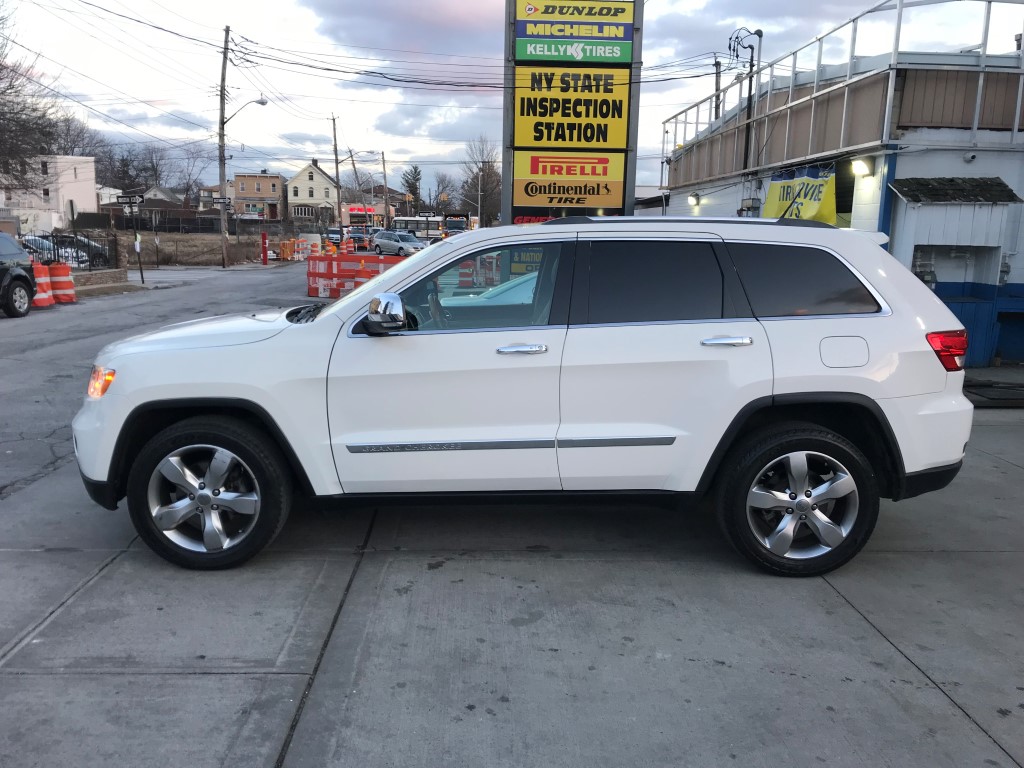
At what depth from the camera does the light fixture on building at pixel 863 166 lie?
10.5 metres

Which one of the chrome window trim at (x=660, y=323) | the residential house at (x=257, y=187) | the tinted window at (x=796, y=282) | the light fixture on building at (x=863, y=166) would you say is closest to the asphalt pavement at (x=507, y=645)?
the chrome window trim at (x=660, y=323)

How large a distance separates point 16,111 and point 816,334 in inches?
1180

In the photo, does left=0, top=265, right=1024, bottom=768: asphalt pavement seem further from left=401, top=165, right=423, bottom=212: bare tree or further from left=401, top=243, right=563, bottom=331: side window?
left=401, top=165, right=423, bottom=212: bare tree

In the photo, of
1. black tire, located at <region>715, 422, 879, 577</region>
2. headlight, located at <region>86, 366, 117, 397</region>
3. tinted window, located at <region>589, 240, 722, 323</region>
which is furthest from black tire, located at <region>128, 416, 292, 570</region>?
black tire, located at <region>715, 422, 879, 577</region>

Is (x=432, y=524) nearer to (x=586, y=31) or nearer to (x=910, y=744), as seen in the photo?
(x=910, y=744)

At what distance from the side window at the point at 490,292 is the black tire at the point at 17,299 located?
1506 cm

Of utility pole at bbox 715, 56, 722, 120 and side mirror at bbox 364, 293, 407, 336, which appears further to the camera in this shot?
utility pole at bbox 715, 56, 722, 120

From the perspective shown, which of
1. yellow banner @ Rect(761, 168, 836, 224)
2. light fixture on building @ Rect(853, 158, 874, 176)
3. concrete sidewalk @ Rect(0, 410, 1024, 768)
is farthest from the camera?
yellow banner @ Rect(761, 168, 836, 224)

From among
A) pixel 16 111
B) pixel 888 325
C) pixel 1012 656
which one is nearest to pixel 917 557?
pixel 1012 656

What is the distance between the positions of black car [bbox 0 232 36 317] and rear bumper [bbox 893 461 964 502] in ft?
55.6

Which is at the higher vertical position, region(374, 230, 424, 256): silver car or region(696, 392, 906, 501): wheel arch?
region(374, 230, 424, 256): silver car

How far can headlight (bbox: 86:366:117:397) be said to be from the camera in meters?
4.22

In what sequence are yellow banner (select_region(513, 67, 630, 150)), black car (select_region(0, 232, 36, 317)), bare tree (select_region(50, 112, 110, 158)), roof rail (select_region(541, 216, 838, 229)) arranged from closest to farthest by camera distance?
roof rail (select_region(541, 216, 838, 229)) → yellow banner (select_region(513, 67, 630, 150)) → black car (select_region(0, 232, 36, 317)) → bare tree (select_region(50, 112, 110, 158))

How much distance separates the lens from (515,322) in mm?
4410
